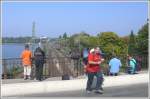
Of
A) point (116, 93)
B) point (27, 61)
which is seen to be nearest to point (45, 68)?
point (27, 61)

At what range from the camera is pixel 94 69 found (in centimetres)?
1295

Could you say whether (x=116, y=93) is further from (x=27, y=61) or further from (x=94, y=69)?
(x=27, y=61)

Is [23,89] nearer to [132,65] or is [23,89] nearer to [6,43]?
[6,43]

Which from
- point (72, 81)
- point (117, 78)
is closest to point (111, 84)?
point (117, 78)

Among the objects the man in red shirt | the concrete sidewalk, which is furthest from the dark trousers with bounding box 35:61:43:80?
the man in red shirt

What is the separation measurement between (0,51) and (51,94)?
128 inches

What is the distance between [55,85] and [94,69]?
141 cm

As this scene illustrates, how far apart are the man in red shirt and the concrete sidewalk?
0.83m

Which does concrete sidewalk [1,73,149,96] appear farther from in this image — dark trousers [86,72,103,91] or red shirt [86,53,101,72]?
red shirt [86,53,101,72]

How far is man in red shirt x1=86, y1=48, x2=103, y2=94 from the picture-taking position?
12.9 metres

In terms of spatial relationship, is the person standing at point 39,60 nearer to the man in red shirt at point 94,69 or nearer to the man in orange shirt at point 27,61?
the man in orange shirt at point 27,61

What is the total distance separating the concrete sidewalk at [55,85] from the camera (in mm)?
12718

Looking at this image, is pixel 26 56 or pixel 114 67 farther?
pixel 114 67

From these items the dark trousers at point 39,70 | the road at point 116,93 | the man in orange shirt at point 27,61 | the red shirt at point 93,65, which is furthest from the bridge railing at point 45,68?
the red shirt at point 93,65
